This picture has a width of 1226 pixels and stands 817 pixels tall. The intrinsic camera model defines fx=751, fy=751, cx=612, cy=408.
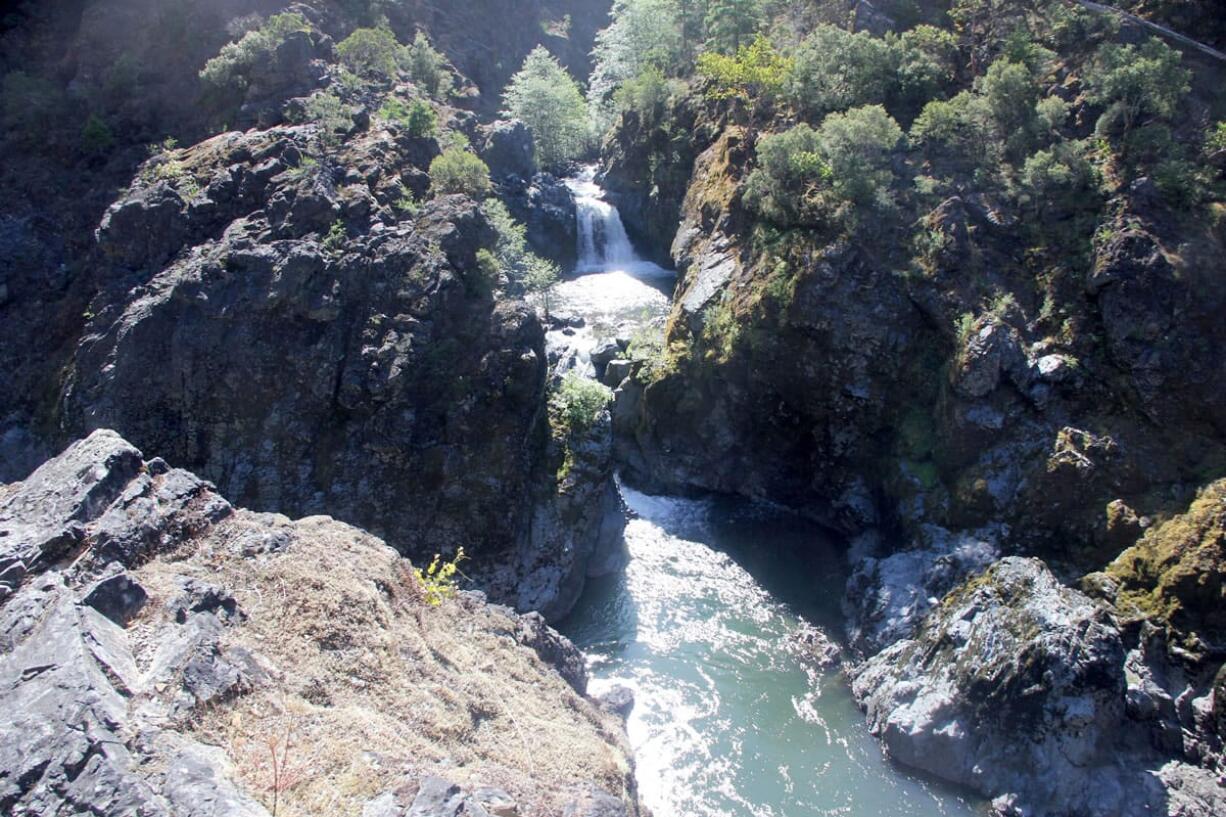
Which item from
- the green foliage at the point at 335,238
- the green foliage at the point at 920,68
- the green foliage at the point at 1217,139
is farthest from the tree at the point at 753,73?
the green foliage at the point at 335,238

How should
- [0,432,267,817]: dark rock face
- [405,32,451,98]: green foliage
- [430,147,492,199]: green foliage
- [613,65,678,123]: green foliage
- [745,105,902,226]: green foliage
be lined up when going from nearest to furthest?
[0,432,267,817]: dark rock face < [745,105,902,226]: green foliage < [430,147,492,199]: green foliage < [613,65,678,123]: green foliage < [405,32,451,98]: green foliage

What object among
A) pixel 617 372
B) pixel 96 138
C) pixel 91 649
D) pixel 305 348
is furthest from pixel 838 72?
pixel 91 649

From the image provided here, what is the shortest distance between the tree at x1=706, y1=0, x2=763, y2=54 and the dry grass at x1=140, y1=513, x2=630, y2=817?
3869 cm

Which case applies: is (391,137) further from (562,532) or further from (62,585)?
(62,585)

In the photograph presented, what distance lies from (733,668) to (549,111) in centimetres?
4156

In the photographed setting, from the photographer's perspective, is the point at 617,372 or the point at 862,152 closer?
the point at 862,152

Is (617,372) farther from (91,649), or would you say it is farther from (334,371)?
(91,649)

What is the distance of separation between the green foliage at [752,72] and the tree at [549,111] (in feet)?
49.9

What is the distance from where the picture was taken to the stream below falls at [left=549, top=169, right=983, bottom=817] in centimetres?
2072

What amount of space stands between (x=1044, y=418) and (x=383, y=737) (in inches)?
954

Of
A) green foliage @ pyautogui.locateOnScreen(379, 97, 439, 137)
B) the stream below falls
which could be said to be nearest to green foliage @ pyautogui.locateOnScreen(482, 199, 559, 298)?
the stream below falls

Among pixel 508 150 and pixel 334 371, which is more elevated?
pixel 508 150

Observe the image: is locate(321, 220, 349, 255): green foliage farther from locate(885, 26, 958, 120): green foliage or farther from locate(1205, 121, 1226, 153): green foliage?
locate(1205, 121, 1226, 153): green foliage

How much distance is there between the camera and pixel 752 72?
3725cm
